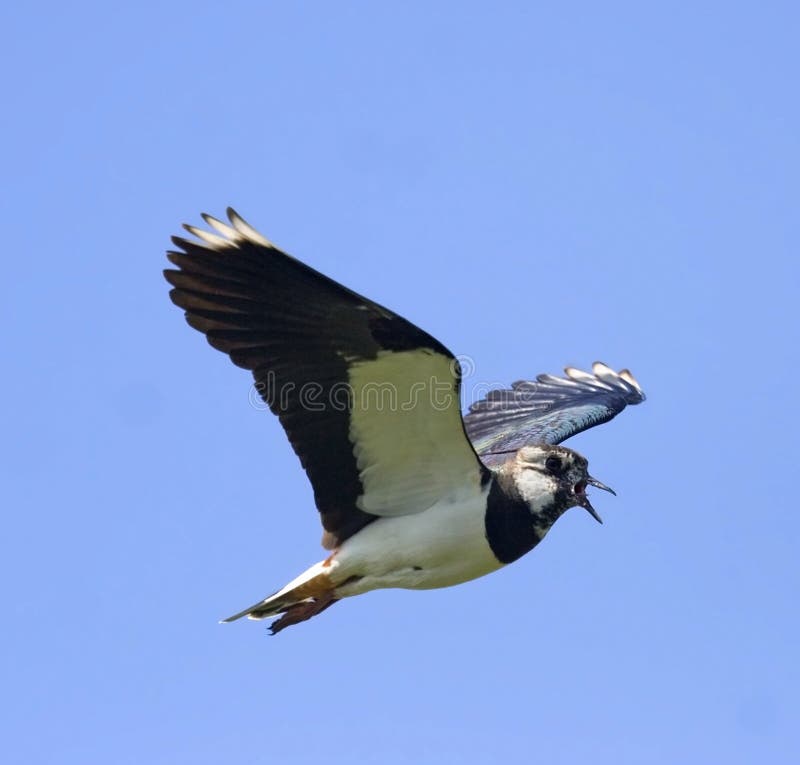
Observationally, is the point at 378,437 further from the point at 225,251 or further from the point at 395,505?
the point at 225,251

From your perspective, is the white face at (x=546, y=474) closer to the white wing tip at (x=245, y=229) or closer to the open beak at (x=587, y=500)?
the open beak at (x=587, y=500)

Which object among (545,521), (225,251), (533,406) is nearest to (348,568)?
(545,521)

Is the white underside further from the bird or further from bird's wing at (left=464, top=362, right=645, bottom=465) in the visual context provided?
bird's wing at (left=464, top=362, right=645, bottom=465)

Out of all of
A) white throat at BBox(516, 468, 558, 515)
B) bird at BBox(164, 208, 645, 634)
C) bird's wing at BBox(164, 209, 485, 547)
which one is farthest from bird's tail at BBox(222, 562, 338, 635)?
white throat at BBox(516, 468, 558, 515)

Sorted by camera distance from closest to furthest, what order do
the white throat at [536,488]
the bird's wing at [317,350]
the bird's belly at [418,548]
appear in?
the bird's wing at [317,350]
the bird's belly at [418,548]
the white throat at [536,488]

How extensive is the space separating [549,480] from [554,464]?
0.37 feet

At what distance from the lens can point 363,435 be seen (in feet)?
31.4

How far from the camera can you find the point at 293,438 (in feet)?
31.1

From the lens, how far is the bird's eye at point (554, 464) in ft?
32.9

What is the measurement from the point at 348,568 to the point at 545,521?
1.35m

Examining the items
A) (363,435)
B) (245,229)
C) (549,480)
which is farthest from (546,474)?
(245,229)

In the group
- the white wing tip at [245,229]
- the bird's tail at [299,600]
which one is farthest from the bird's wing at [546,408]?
the white wing tip at [245,229]

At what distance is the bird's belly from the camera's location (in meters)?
9.84

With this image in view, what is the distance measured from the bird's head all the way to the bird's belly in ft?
1.11
